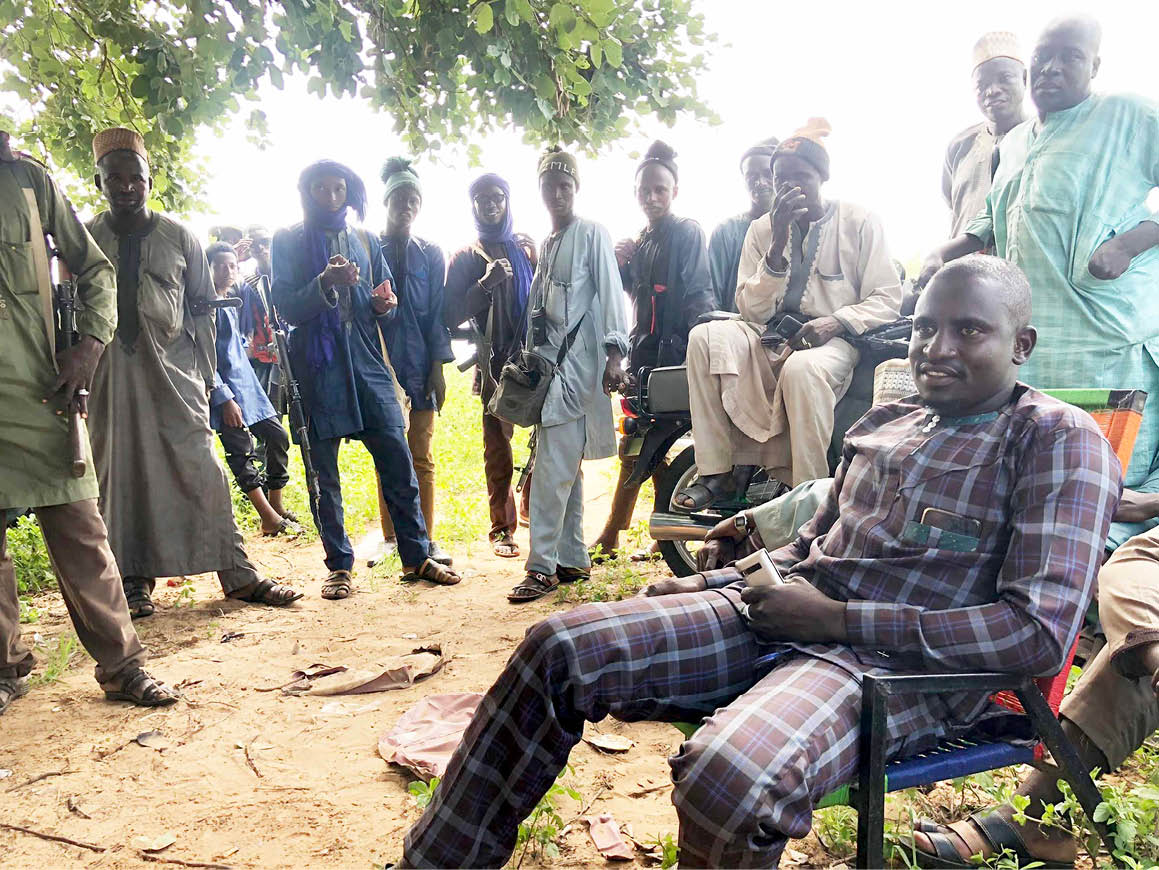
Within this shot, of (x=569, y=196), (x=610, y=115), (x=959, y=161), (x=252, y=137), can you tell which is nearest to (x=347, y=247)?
(x=252, y=137)

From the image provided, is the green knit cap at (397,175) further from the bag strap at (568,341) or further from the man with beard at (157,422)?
the bag strap at (568,341)

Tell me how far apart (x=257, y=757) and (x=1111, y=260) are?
10.8ft

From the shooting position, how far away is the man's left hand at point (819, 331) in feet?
11.7

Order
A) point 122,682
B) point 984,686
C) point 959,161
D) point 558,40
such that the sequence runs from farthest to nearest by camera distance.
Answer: point 959,161, point 122,682, point 558,40, point 984,686

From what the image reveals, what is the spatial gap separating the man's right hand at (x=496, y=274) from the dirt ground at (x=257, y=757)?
206 centimetres

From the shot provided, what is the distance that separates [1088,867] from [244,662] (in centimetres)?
323

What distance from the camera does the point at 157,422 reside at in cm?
434

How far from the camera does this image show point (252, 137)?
14.6 feet

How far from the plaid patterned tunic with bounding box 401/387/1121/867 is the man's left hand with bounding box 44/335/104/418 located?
7.59ft

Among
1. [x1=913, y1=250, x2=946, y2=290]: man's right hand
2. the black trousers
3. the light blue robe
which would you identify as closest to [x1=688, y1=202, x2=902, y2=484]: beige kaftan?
[x1=913, y1=250, x2=946, y2=290]: man's right hand

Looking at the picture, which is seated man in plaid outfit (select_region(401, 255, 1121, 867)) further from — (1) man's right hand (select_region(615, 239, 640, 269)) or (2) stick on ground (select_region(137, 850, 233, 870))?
(1) man's right hand (select_region(615, 239, 640, 269))

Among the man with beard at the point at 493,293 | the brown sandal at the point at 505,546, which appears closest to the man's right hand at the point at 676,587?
the man with beard at the point at 493,293

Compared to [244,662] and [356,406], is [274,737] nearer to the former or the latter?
[244,662]

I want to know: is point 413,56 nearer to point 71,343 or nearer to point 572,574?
point 71,343
